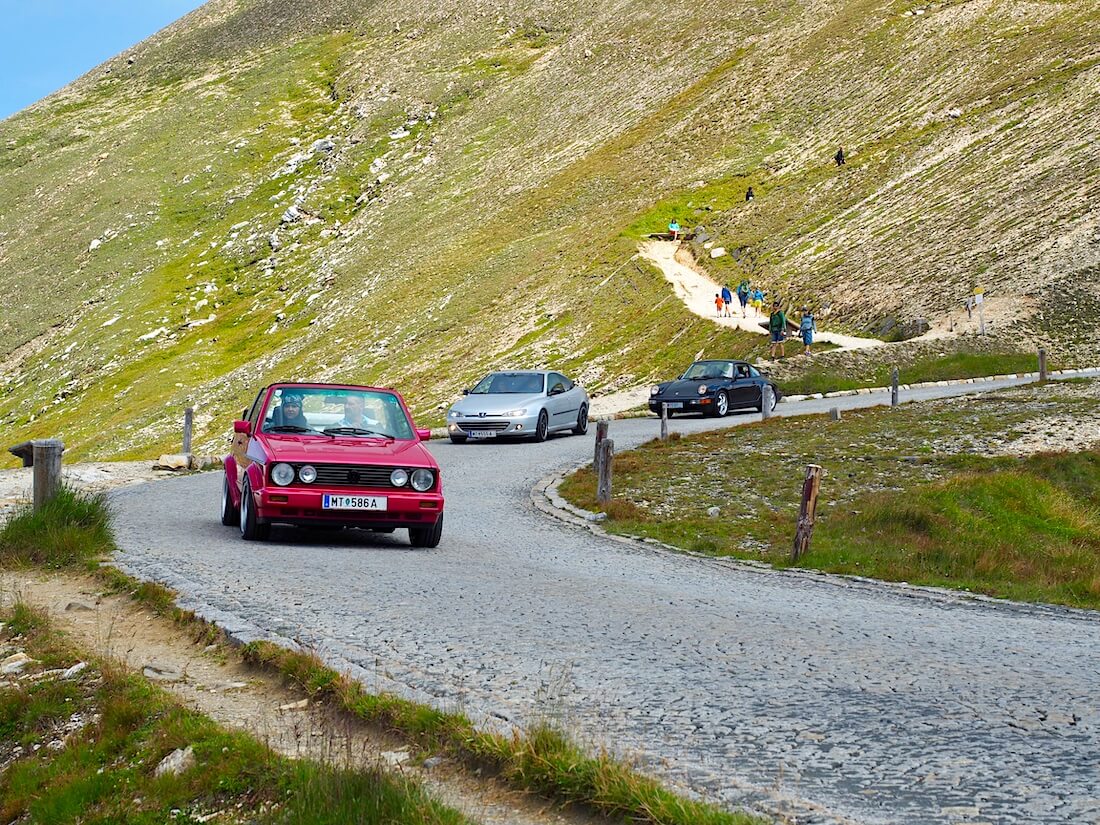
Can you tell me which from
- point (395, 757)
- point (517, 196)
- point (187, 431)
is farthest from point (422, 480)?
point (517, 196)

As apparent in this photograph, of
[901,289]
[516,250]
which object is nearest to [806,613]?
[901,289]

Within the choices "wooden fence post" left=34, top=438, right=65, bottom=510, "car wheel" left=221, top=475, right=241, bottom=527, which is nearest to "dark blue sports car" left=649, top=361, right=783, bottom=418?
"car wheel" left=221, top=475, right=241, bottom=527

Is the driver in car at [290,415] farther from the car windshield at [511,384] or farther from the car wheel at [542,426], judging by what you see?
the car windshield at [511,384]

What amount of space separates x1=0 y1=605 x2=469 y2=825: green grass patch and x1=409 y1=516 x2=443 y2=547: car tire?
5.27 m

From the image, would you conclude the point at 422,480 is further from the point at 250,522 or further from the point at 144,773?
the point at 144,773

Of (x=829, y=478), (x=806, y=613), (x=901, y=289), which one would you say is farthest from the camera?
(x=901, y=289)

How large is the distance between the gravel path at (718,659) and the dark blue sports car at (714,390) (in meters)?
17.7

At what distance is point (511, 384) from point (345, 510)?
15960 millimetres

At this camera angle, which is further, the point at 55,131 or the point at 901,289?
the point at 55,131

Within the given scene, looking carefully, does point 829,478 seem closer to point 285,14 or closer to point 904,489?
point 904,489

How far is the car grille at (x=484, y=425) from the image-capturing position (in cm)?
2547

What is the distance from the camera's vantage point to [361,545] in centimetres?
1209

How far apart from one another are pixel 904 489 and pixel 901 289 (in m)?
34.2

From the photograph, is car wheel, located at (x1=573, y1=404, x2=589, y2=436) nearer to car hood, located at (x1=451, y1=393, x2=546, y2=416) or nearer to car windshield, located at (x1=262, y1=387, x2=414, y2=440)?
car hood, located at (x1=451, y1=393, x2=546, y2=416)
